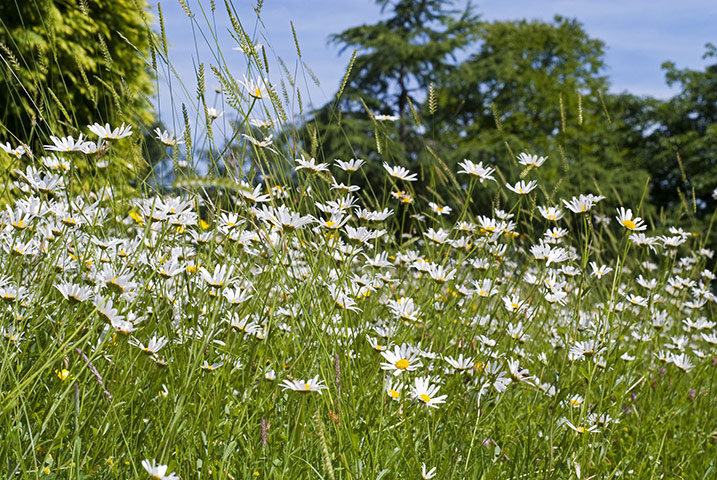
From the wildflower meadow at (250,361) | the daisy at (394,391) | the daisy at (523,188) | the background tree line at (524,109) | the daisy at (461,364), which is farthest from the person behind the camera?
the background tree line at (524,109)

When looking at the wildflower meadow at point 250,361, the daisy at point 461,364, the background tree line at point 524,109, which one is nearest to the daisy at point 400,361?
the wildflower meadow at point 250,361

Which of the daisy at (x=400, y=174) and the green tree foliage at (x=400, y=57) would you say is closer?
the daisy at (x=400, y=174)

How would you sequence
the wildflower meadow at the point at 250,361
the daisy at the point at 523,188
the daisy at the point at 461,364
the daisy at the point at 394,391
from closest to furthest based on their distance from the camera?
the wildflower meadow at the point at 250,361 → the daisy at the point at 394,391 → the daisy at the point at 461,364 → the daisy at the point at 523,188

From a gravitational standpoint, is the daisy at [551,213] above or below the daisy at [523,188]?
below

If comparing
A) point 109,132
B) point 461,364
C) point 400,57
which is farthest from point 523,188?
point 400,57

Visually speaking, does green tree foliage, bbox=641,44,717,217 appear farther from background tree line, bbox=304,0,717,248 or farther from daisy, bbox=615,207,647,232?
daisy, bbox=615,207,647,232

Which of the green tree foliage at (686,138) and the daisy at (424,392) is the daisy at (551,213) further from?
the green tree foliage at (686,138)

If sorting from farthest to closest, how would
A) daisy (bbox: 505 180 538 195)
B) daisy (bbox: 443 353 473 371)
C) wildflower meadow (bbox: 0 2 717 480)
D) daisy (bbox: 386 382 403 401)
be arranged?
daisy (bbox: 505 180 538 195) → daisy (bbox: 443 353 473 371) → daisy (bbox: 386 382 403 401) → wildflower meadow (bbox: 0 2 717 480)

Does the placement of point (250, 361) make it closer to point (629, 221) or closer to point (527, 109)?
point (629, 221)

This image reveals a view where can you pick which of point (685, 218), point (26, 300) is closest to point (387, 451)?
point (26, 300)

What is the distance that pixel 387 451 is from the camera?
57.4 inches

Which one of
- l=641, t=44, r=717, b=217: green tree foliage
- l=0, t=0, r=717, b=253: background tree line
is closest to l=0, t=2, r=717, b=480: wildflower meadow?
l=0, t=0, r=717, b=253: background tree line

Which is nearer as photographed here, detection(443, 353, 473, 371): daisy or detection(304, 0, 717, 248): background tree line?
detection(443, 353, 473, 371): daisy

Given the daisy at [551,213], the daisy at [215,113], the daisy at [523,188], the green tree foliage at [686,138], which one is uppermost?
the green tree foliage at [686,138]
